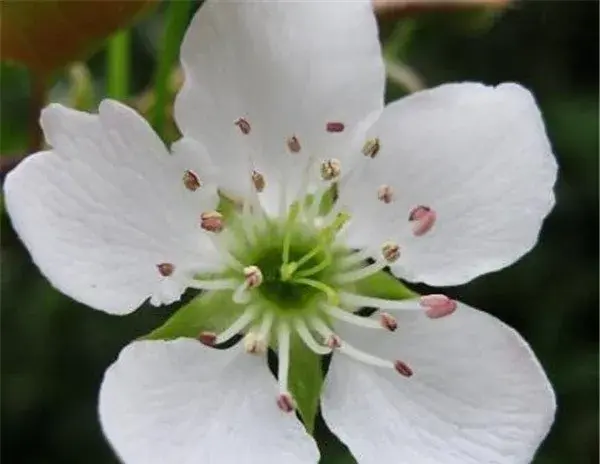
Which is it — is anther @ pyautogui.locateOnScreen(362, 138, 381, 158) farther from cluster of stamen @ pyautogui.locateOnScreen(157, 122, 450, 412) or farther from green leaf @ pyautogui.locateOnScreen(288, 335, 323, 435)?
green leaf @ pyautogui.locateOnScreen(288, 335, 323, 435)

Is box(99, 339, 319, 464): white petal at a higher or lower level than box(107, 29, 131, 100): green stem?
lower

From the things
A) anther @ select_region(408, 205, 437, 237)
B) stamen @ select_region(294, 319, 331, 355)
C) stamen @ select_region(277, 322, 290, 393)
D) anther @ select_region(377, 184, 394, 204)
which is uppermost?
anther @ select_region(377, 184, 394, 204)

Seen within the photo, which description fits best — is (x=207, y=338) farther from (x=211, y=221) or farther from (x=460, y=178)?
(x=460, y=178)

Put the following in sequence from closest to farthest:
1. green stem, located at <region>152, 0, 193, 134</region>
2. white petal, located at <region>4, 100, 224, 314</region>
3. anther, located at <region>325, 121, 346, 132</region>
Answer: white petal, located at <region>4, 100, 224, 314</region>
anther, located at <region>325, 121, 346, 132</region>
green stem, located at <region>152, 0, 193, 134</region>

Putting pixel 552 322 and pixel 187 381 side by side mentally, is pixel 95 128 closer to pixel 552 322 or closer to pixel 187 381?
pixel 187 381

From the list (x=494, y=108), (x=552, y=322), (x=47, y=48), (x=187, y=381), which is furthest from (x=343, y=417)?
(x=552, y=322)

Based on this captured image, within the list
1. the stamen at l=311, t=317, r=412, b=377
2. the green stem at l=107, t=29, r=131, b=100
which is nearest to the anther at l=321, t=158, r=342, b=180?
the stamen at l=311, t=317, r=412, b=377

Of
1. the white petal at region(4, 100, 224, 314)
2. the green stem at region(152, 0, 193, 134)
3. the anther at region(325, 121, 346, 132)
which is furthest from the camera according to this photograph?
the green stem at region(152, 0, 193, 134)
